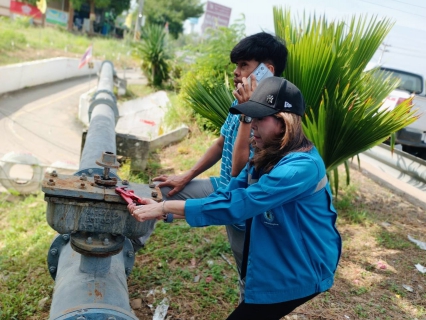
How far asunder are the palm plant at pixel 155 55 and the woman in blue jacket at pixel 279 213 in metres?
13.7

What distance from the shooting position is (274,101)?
1871mm

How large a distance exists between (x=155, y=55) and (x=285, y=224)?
14.1 m

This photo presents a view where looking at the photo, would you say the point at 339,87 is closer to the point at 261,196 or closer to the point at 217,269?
the point at 217,269

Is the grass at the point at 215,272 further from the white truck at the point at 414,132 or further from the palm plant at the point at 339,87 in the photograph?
the white truck at the point at 414,132

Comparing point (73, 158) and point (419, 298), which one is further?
point (73, 158)

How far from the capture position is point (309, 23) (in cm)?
427

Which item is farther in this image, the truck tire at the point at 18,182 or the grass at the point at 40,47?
A: the grass at the point at 40,47

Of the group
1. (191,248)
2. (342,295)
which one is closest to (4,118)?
(191,248)

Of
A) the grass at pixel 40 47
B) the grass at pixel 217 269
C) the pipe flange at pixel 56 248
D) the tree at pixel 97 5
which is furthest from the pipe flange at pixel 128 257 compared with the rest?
the tree at pixel 97 5

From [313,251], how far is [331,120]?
2.26m

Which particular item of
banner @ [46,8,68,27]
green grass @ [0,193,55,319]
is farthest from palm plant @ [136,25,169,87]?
banner @ [46,8,68,27]

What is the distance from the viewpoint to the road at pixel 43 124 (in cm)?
912

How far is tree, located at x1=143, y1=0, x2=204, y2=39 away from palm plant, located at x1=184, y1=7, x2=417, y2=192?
43.3m

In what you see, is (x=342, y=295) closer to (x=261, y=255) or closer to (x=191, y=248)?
(x=191, y=248)
